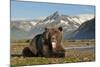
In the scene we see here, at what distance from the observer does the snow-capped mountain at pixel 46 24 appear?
103 inches

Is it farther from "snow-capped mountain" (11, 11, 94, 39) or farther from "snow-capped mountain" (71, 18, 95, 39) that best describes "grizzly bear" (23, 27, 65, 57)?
"snow-capped mountain" (71, 18, 95, 39)

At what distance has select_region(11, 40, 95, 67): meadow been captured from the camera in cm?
259

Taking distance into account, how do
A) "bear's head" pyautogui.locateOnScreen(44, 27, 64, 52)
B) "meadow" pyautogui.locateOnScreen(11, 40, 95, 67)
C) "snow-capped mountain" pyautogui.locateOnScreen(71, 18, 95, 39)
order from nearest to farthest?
"meadow" pyautogui.locateOnScreen(11, 40, 95, 67) < "bear's head" pyautogui.locateOnScreen(44, 27, 64, 52) < "snow-capped mountain" pyautogui.locateOnScreen(71, 18, 95, 39)

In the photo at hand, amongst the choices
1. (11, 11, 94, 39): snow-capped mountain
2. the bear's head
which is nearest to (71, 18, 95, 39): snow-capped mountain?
(11, 11, 94, 39): snow-capped mountain

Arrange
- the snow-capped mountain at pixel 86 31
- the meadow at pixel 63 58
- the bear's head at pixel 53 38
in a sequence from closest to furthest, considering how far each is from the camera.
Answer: the meadow at pixel 63 58
the bear's head at pixel 53 38
the snow-capped mountain at pixel 86 31

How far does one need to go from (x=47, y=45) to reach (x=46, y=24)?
25 centimetres

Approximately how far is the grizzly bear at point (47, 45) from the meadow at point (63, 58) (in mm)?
51

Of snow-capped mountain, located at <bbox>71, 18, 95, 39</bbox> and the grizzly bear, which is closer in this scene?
the grizzly bear

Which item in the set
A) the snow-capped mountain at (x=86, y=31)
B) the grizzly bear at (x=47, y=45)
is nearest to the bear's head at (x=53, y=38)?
the grizzly bear at (x=47, y=45)

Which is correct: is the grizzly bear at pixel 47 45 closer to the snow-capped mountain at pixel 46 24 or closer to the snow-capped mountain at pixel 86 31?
the snow-capped mountain at pixel 46 24

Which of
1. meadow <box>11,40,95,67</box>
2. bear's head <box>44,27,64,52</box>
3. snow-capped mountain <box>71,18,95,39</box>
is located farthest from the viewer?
snow-capped mountain <box>71,18,95,39</box>

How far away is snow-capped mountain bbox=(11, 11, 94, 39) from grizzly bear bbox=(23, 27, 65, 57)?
2.6 inches
